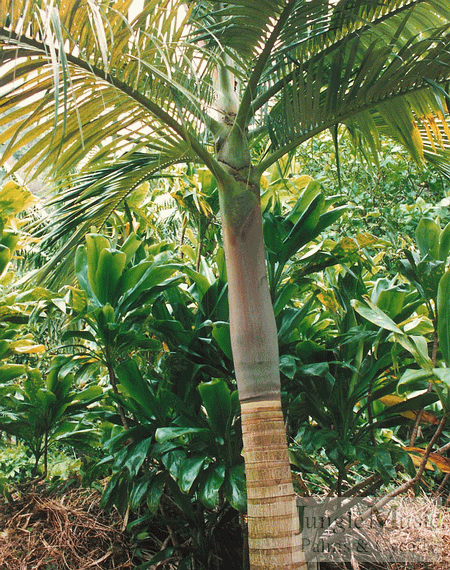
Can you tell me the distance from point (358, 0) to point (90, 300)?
144cm

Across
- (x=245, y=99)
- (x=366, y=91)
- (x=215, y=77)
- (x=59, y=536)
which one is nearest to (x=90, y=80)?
(x=245, y=99)

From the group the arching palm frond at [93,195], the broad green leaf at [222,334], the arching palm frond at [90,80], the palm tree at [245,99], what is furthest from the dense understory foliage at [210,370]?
the arching palm frond at [90,80]

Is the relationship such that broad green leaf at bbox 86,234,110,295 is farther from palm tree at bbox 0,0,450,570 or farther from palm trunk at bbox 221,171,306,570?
palm trunk at bbox 221,171,306,570

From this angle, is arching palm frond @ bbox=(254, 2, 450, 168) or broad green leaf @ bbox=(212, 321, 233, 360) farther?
broad green leaf @ bbox=(212, 321, 233, 360)

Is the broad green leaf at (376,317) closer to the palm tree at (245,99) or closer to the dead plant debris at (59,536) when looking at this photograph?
the palm tree at (245,99)

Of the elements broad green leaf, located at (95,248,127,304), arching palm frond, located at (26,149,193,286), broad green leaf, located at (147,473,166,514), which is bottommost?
broad green leaf, located at (147,473,166,514)

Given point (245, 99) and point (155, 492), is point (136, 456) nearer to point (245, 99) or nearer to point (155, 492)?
point (155, 492)

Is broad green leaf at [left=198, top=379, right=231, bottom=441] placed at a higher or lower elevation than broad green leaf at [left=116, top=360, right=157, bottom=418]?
lower

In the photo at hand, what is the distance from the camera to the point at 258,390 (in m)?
1.60

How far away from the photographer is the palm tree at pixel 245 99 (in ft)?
5.07

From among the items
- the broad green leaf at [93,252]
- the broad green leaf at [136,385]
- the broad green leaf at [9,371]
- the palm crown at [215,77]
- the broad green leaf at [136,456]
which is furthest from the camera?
the broad green leaf at [9,371]

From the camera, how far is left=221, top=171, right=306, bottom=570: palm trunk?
58.7 inches

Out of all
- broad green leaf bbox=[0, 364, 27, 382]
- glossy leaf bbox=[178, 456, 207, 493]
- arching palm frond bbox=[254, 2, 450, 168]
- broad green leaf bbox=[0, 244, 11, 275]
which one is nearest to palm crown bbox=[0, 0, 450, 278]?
arching palm frond bbox=[254, 2, 450, 168]

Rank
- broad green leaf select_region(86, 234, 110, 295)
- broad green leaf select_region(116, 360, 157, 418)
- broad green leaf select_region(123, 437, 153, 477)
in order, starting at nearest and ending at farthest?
broad green leaf select_region(123, 437, 153, 477), broad green leaf select_region(116, 360, 157, 418), broad green leaf select_region(86, 234, 110, 295)
